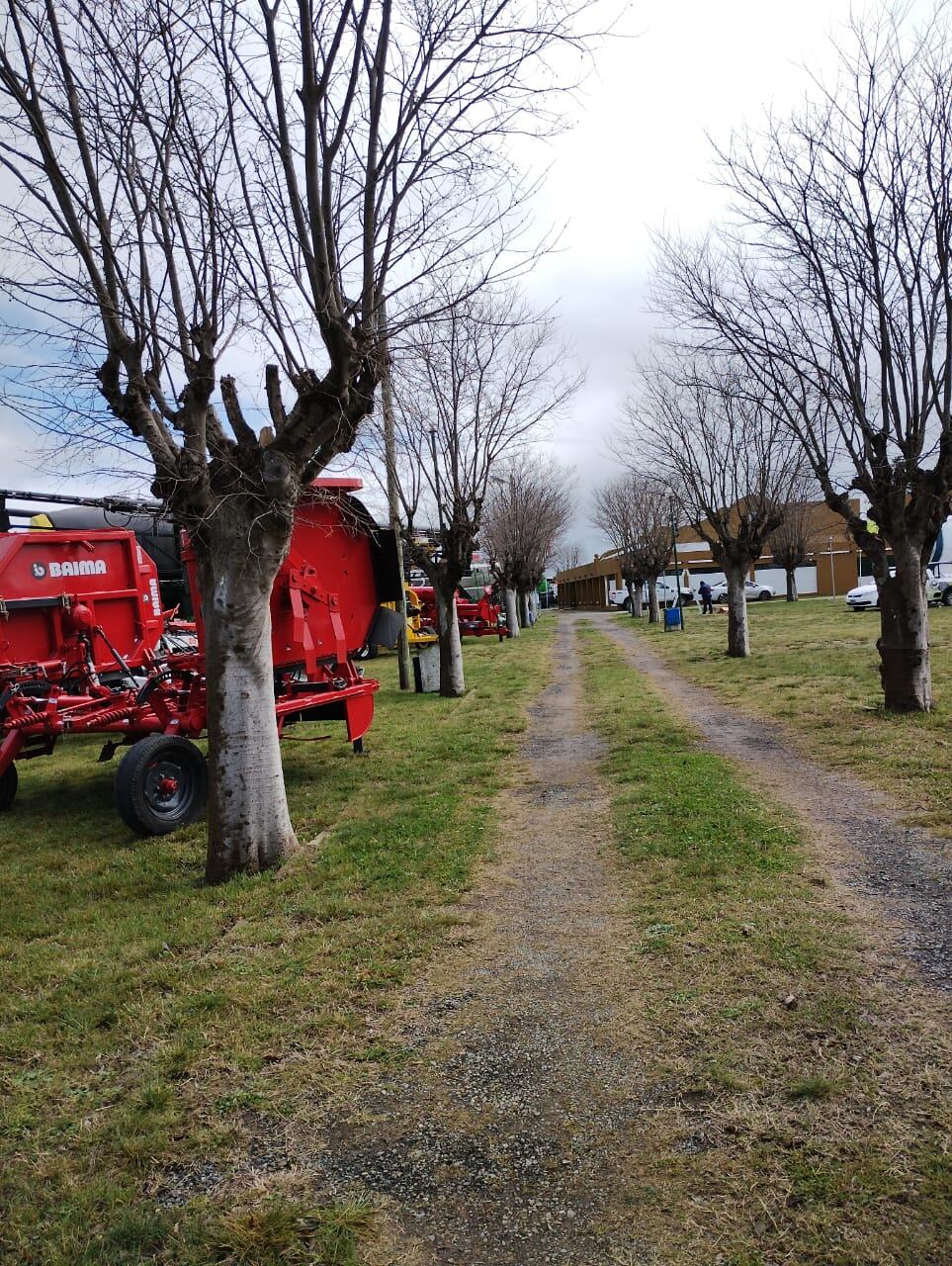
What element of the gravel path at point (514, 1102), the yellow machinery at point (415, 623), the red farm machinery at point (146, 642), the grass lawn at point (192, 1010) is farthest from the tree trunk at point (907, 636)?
the yellow machinery at point (415, 623)

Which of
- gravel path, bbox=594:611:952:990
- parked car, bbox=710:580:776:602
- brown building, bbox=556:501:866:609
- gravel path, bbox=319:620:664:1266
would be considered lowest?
gravel path, bbox=319:620:664:1266

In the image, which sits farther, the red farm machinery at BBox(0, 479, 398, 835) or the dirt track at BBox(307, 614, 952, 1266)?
the red farm machinery at BBox(0, 479, 398, 835)

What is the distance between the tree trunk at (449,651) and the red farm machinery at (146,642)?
4800mm

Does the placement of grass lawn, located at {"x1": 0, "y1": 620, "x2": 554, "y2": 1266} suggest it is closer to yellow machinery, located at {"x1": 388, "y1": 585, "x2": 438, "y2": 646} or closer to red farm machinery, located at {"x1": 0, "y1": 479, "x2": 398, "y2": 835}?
red farm machinery, located at {"x1": 0, "y1": 479, "x2": 398, "y2": 835}

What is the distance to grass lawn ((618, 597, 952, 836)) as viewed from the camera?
697cm

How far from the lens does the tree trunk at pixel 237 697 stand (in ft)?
18.0

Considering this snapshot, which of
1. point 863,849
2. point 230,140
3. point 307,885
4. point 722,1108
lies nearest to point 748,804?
point 863,849

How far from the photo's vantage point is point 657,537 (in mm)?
35938

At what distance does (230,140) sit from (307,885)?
5259mm

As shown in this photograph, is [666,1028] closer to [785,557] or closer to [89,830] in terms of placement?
[89,830]

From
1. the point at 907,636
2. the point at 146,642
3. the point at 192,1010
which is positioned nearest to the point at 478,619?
the point at 146,642

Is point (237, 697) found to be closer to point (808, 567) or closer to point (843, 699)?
point (843, 699)

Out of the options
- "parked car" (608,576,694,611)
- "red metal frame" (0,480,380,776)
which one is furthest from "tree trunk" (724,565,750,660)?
"parked car" (608,576,694,611)

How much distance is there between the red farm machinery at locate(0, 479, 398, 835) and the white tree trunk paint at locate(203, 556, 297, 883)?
1614 millimetres
